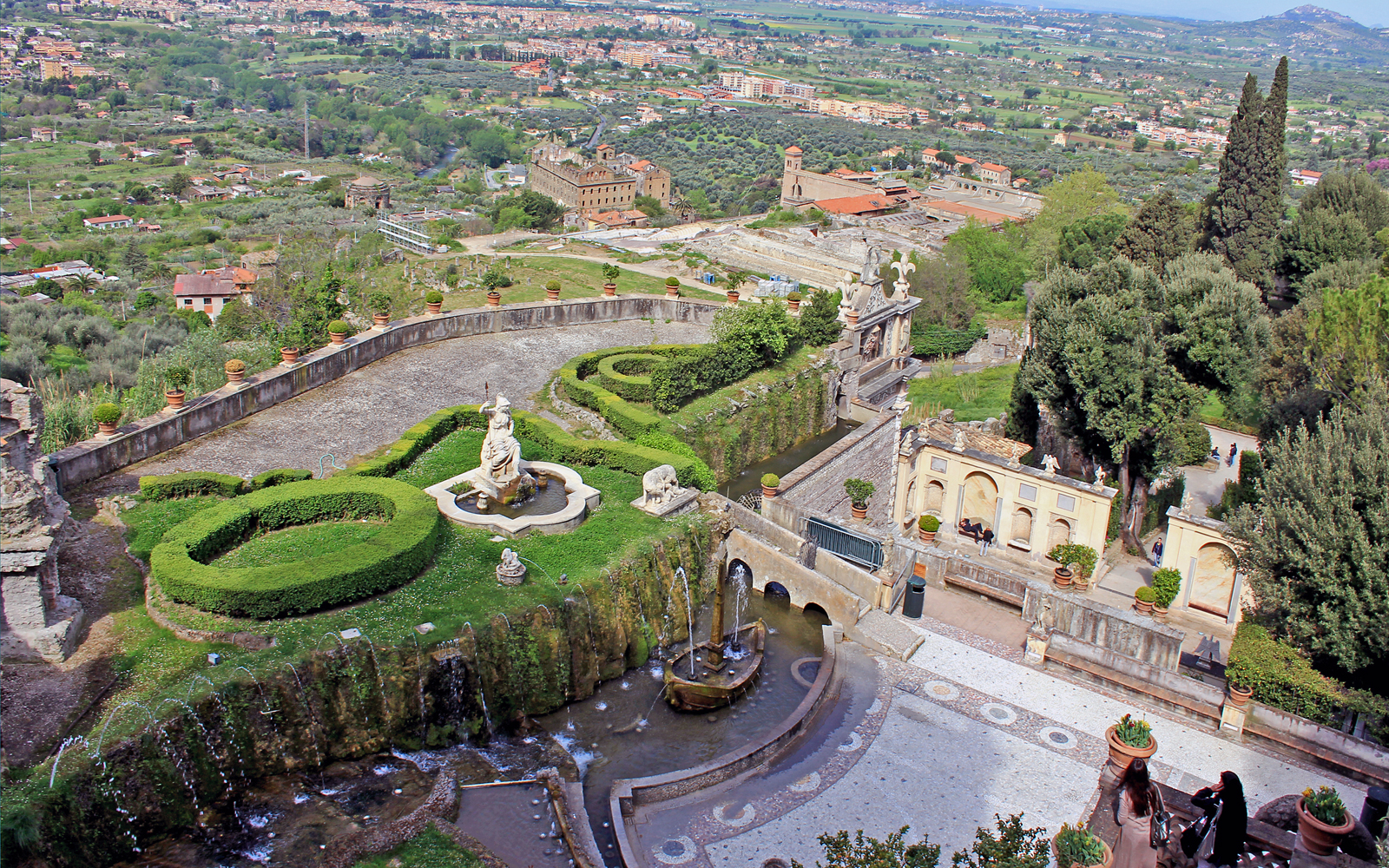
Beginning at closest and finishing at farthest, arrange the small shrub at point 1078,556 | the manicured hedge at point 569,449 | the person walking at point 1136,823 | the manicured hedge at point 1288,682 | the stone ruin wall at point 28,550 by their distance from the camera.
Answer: the person walking at point 1136,823
the stone ruin wall at point 28,550
the manicured hedge at point 1288,682
the small shrub at point 1078,556
the manicured hedge at point 569,449

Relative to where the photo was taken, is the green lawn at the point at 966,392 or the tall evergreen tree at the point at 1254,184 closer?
the green lawn at the point at 966,392

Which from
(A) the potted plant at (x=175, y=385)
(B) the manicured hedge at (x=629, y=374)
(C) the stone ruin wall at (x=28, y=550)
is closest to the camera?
(C) the stone ruin wall at (x=28, y=550)

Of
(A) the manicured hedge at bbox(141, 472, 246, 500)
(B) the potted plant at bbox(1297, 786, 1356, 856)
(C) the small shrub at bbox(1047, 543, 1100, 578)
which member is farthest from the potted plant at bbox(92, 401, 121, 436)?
(B) the potted plant at bbox(1297, 786, 1356, 856)

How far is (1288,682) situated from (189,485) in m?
25.7

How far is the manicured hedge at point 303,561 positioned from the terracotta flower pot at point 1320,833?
57.2 ft

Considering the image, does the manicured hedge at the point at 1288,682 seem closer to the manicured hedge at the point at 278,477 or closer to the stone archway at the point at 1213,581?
the stone archway at the point at 1213,581

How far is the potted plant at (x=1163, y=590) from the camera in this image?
25938mm

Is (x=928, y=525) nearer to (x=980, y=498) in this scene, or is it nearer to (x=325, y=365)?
(x=980, y=498)

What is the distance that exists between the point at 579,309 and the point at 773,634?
2106 centimetres

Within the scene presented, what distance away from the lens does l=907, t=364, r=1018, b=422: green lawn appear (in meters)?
46.3

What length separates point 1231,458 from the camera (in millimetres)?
39281

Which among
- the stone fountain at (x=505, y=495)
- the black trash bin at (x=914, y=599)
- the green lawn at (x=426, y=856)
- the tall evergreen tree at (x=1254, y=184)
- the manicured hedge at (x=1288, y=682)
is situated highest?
the tall evergreen tree at (x=1254, y=184)

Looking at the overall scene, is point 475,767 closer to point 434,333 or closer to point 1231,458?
point 434,333

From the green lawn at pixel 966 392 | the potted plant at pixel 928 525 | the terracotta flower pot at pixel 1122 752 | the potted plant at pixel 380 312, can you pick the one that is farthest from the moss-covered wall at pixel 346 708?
the green lawn at pixel 966 392
